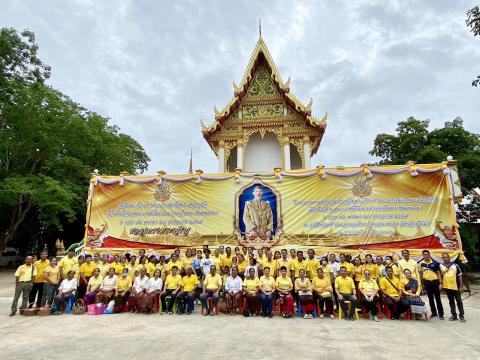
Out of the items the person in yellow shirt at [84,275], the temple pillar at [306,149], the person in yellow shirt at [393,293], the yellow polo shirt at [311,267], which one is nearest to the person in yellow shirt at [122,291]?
the person in yellow shirt at [84,275]

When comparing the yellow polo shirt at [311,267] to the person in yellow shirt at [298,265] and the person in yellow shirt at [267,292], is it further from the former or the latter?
the person in yellow shirt at [267,292]

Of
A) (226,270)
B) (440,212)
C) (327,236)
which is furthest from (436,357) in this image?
(440,212)

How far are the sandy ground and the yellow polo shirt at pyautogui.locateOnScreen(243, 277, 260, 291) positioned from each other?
60 centimetres

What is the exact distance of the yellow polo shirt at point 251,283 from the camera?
655 cm

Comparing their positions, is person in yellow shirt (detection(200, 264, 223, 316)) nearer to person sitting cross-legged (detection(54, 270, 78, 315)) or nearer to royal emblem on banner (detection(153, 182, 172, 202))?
person sitting cross-legged (detection(54, 270, 78, 315))

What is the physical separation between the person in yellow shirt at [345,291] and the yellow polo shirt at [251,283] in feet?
5.19

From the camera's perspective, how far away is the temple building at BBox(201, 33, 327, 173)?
1272 cm

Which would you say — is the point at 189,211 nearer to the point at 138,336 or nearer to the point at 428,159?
the point at 138,336

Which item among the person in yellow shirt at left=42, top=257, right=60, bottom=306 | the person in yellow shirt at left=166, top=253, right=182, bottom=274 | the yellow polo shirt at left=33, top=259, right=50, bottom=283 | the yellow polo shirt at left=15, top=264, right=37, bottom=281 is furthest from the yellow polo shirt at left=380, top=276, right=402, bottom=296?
the yellow polo shirt at left=15, top=264, right=37, bottom=281

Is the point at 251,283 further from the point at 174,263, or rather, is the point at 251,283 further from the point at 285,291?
the point at 174,263

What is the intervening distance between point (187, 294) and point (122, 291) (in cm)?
149

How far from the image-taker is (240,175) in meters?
9.52

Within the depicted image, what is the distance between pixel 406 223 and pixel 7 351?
8540mm

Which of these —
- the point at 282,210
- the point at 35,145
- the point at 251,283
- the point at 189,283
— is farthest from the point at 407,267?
the point at 35,145
